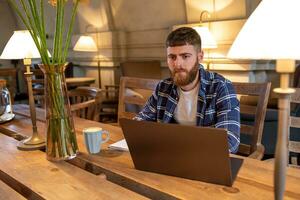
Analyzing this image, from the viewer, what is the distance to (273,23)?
1.78 ft

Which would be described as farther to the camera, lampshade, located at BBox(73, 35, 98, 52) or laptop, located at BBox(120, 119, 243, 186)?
lampshade, located at BBox(73, 35, 98, 52)

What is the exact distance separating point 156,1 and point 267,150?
266cm

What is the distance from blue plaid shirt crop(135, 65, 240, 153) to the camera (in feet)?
3.84

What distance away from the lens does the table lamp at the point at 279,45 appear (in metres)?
0.52

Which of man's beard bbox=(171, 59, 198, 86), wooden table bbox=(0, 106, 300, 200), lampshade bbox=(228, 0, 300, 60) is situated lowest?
wooden table bbox=(0, 106, 300, 200)

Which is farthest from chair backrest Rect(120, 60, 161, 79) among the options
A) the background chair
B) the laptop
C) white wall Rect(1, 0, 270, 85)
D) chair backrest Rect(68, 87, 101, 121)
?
the laptop

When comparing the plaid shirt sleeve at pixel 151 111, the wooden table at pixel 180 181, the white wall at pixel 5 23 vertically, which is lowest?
the wooden table at pixel 180 181

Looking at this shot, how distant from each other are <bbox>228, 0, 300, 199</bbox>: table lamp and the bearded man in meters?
0.61

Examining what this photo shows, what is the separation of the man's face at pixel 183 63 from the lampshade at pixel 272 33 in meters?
0.70

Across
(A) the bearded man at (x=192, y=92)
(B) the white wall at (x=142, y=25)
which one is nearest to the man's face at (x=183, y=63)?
(A) the bearded man at (x=192, y=92)

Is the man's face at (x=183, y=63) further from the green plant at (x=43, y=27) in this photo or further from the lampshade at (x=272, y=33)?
the lampshade at (x=272, y=33)

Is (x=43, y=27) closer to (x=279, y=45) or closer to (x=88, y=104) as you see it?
(x=279, y=45)

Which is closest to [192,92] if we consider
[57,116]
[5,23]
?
[57,116]

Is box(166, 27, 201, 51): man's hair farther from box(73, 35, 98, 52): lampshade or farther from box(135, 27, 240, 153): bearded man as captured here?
box(73, 35, 98, 52): lampshade
